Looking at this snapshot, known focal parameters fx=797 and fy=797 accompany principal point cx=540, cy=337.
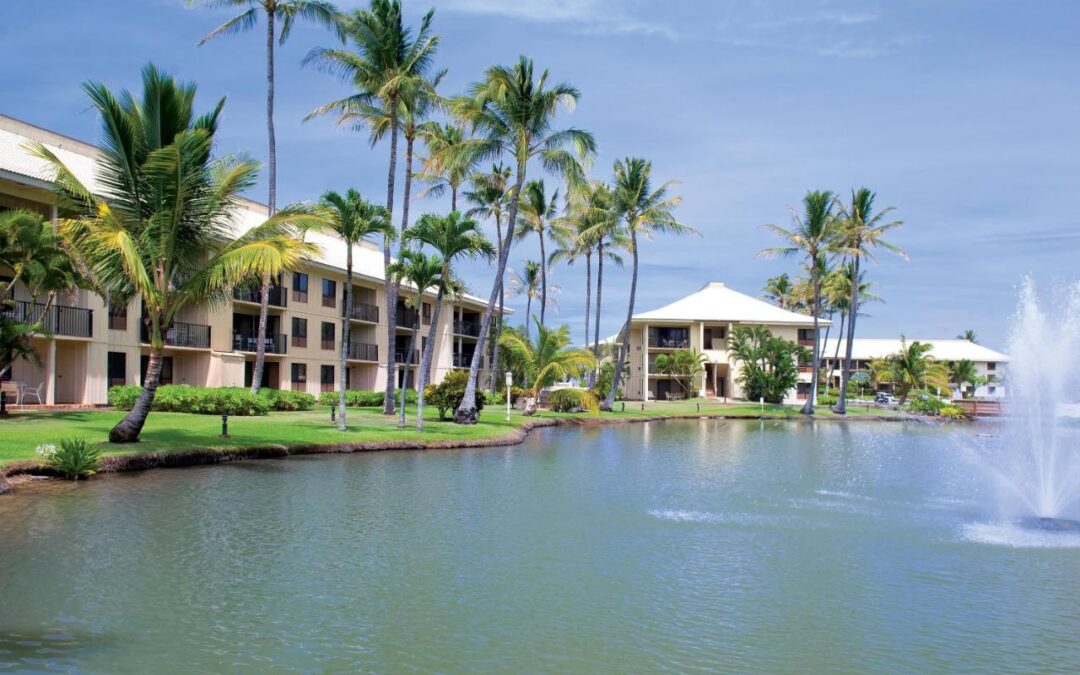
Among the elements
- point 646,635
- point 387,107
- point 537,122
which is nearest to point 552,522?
point 646,635

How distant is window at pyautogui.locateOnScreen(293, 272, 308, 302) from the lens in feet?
147

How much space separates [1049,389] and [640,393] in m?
58.0

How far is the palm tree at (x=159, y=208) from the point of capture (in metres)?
19.6

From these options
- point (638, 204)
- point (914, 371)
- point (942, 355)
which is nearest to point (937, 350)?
point (942, 355)

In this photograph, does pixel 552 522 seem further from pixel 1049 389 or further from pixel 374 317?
pixel 374 317

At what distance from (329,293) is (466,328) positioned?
16788 millimetres

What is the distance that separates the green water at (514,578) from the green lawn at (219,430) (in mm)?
2479

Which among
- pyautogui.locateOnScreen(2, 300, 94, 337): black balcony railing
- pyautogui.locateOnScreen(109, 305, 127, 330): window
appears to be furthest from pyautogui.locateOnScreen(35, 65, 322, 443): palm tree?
pyautogui.locateOnScreen(109, 305, 127, 330): window

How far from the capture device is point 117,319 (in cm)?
3275

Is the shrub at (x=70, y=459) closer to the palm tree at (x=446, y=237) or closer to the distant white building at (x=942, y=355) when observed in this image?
the palm tree at (x=446, y=237)

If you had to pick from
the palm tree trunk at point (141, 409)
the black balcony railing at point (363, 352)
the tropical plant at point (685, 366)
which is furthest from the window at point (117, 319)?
the tropical plant at point (685, 366)

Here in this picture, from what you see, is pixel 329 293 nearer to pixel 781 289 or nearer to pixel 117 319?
pixel 117 319

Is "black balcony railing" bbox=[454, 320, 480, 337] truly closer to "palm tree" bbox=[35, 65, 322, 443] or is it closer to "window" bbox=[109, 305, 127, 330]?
"window" bbox=[109, 305, 127, 330]

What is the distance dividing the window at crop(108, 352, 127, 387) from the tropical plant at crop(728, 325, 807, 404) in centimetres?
→ 4554
